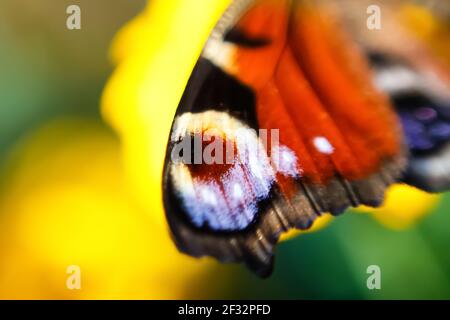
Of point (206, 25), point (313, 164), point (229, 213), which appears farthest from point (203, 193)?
point (206, 25)

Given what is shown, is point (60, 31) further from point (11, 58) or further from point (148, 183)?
point (148, 183)

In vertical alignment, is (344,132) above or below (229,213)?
above

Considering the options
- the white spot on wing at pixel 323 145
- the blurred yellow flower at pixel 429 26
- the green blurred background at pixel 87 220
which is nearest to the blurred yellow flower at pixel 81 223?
the green blurred background at pixel 87 220

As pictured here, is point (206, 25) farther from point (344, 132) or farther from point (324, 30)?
point (344, 132)

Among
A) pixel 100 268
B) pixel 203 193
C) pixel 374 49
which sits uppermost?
pixel 374 49

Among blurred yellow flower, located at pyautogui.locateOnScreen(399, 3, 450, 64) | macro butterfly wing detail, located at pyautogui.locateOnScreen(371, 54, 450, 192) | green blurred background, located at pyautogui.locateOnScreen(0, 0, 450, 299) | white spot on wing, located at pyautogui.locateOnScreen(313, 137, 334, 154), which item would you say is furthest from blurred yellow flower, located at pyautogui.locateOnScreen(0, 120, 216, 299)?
blurred yellow flower, located at pyautogui.locateOnScreen(399, 3, 450, 64)
